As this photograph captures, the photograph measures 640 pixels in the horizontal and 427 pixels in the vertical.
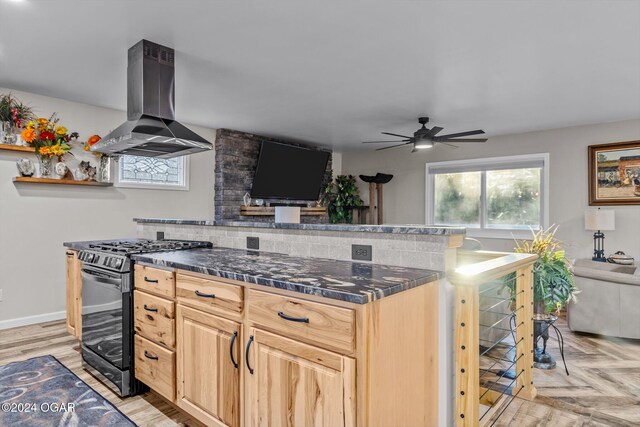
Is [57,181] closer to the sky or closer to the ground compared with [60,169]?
closer to the ground

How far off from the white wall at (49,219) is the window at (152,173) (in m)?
0.13

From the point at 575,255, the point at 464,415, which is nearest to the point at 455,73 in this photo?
the point at 464,415

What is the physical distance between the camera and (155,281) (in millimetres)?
2137

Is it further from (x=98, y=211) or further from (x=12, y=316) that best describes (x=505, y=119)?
(x=12, y=316)

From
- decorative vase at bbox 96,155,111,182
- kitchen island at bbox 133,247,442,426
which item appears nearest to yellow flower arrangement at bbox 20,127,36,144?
decorative vase at bbox 96,155,111,182

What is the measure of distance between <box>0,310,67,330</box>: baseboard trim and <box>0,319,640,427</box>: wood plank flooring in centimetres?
14

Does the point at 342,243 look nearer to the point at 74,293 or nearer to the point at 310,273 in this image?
the point at 310,273

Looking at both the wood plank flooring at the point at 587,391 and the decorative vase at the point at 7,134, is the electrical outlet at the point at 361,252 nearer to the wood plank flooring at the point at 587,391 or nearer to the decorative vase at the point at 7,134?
the wood plank flooring at the point at 587,391

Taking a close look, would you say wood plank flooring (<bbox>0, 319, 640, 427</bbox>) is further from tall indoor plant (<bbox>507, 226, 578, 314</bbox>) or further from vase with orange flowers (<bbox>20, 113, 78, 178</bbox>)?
vase with orange flowers (<bbox>20, 113, 78, 178</bbox>)

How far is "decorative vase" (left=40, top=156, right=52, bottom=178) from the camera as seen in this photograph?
3.86 m

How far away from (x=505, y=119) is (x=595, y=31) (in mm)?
2391

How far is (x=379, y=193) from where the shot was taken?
710cm

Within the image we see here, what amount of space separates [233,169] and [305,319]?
180 inches

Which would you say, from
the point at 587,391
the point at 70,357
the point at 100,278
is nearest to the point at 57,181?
the point at 70,357
